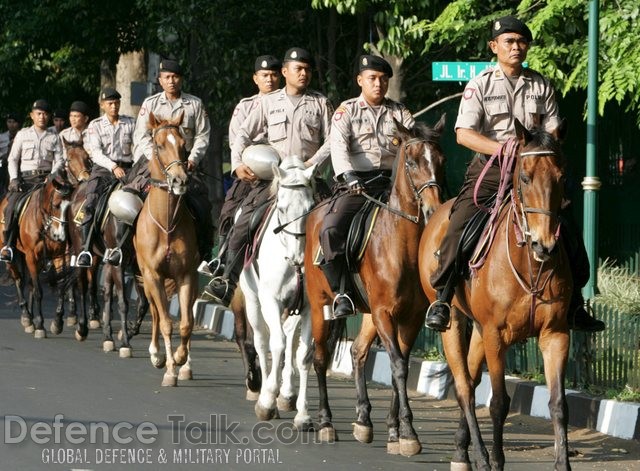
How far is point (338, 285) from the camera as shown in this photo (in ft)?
37.9

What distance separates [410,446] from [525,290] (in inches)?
65.0

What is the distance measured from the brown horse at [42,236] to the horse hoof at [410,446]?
891cm

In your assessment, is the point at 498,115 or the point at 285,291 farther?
the point at 285,291

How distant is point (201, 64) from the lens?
932 inches

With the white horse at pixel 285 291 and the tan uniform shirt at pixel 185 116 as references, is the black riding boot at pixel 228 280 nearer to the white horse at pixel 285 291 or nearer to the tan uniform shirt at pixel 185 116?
the white horse at pixel 285 291

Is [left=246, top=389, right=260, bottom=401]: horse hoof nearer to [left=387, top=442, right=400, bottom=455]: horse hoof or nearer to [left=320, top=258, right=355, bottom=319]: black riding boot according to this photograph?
[left=320, top=258, right=355, bottom=319]: black riding boot

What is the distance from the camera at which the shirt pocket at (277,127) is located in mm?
13078

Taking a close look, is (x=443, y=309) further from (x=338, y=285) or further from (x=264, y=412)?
(x=264, y=412)

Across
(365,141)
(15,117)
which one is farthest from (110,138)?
(15,117)

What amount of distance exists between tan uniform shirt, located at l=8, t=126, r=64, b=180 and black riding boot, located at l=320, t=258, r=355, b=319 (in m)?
9.87

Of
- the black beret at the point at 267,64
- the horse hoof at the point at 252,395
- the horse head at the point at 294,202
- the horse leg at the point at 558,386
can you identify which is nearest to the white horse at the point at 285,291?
the horse head at the point at 294,202

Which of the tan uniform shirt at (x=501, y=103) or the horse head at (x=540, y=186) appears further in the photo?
the tan uniform shirt at (x=501, y=103)

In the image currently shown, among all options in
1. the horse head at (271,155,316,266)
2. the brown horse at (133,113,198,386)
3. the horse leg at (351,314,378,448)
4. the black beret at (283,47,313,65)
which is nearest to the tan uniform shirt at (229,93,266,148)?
the black beret at (283,47,313,65)

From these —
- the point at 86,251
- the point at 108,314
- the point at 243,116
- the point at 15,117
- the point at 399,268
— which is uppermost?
the point at 15,117
